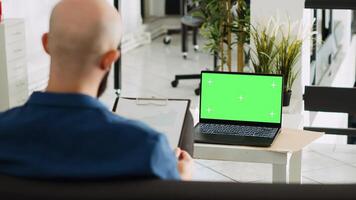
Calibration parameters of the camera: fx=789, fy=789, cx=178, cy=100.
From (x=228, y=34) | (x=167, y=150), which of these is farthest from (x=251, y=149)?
(x=228, y=34)

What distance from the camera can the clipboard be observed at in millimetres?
2684

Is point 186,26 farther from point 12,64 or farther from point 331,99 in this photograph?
point 331,99

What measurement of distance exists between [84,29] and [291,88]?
3.49m

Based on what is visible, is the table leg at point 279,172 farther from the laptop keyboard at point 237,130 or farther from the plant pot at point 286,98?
the plant pot at point 286,98

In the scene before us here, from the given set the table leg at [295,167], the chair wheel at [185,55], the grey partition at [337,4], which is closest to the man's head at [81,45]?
the table leg at [295,167]

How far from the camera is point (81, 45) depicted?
1.79 m

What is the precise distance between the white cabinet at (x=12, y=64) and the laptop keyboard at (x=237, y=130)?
102 inches

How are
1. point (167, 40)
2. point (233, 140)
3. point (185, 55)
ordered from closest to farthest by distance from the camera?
1. point (233, 140)
2. point (185, 55)
3. point (167, 40)

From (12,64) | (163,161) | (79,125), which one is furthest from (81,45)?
(12,64)

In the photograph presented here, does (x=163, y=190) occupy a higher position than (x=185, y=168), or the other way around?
(x=163, y=190)

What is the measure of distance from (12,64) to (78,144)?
4288 mm

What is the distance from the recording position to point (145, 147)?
1.73 m

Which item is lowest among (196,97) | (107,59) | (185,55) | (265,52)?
(196,97)

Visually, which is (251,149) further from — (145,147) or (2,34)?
(2,34)
